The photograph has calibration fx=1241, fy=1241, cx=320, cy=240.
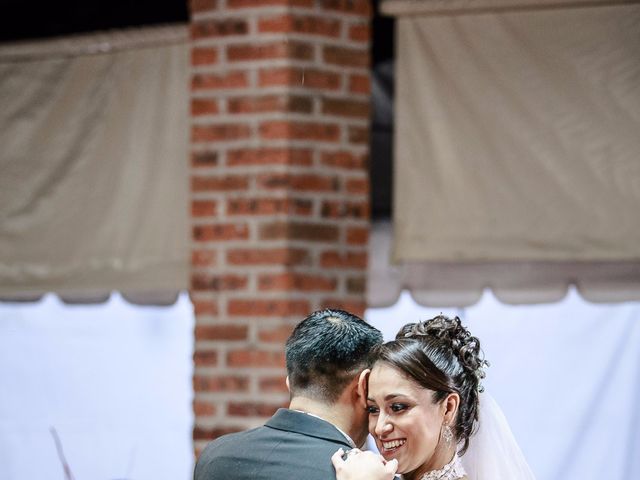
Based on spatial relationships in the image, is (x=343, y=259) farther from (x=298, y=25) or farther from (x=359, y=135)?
(x=298, y=25)

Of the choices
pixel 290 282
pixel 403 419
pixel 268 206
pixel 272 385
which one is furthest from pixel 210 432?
pixel 403 419

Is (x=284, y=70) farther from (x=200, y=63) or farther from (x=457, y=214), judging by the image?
(x=457, y=214)

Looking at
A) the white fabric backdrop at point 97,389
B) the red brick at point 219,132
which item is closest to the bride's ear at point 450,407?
the red brick at point 219,132

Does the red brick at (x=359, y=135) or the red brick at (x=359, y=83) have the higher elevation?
the red brick at (x=359, y=83)

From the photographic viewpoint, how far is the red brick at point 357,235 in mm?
4527

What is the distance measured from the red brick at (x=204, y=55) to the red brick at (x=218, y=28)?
0.16 ft

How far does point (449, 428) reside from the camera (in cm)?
326

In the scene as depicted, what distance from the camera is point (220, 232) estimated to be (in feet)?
14.7

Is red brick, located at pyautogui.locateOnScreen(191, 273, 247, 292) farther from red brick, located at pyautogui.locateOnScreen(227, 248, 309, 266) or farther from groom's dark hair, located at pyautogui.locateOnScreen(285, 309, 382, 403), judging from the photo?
groom's dark hair, located at pyautogui.locateOnScreen(285, 309, 382, 403)

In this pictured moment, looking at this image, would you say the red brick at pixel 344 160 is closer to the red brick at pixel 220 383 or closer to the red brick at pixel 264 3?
the red brick at pixel 264 3

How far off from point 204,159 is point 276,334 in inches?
28.2

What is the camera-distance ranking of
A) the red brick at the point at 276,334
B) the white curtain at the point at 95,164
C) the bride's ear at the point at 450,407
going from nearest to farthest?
the bride's ear at the point at 450,407 → the red brick at the point at 276,334 → the white curtain at the point at 95,164

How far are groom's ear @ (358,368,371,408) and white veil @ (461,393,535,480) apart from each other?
37cm

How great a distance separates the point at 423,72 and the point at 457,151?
1.09 ft
